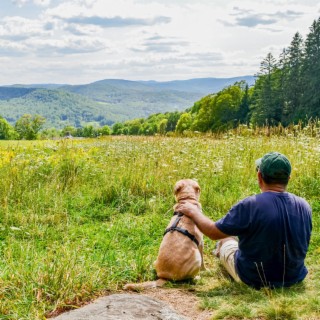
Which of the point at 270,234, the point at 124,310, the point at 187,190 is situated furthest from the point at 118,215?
the point at 124,310

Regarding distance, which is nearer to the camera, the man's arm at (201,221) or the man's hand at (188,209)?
the man's arm at (201,221)

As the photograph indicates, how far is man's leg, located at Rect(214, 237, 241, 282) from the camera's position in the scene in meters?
4.69

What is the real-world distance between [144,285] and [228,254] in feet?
3.51

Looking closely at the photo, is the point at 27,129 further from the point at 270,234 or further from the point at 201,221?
the point at 270,234

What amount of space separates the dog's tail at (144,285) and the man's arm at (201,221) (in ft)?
2.51

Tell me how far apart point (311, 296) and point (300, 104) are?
5312cm

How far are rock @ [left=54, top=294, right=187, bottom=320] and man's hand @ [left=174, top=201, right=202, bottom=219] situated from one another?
111 cm

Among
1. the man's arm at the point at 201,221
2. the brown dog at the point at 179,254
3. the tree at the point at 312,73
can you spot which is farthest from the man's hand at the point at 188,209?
the tree at the point at 312,73

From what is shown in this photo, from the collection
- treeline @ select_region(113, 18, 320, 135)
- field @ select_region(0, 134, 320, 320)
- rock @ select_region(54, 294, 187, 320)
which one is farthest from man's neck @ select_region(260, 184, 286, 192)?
treeline @ select_region(113, 18, 320, 135)

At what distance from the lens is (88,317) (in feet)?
11.0

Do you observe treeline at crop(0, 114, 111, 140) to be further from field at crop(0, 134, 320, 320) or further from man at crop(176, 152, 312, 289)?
man at crop(176, 152, 312, 289)

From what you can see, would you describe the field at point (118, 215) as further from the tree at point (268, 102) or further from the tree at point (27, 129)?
the tree at point (268, 102)

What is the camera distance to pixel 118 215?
24.2 feet

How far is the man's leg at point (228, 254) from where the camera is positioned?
15.4 ft
